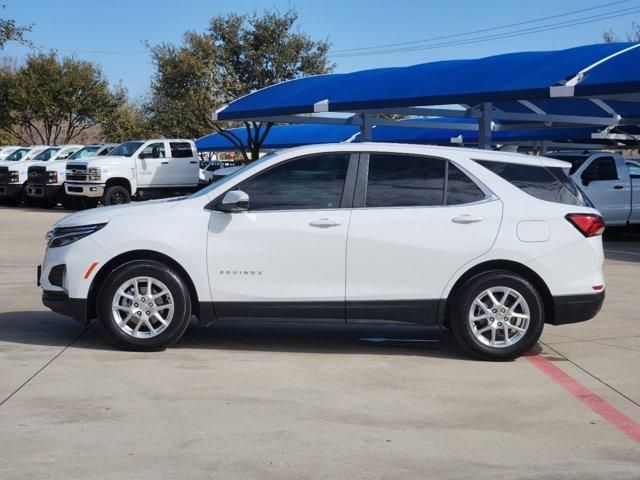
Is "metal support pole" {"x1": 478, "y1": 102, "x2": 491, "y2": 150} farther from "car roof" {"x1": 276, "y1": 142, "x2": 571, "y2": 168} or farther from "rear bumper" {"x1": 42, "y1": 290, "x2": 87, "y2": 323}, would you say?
"rear bumper" {"x1": 42, "y1": 290, "x2": 87, "y2": 323}

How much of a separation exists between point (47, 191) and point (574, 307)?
24275 mm

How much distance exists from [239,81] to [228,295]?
36.8 metres

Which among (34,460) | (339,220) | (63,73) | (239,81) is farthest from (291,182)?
(63,73)

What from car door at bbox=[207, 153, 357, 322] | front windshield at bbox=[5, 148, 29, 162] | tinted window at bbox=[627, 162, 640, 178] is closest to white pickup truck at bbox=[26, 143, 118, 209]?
front windshield at bbox=[5, 148, 29, 162]

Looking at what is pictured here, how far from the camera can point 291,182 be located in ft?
25.6

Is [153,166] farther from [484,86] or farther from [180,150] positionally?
[484,86]

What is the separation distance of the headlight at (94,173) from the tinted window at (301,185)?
20.5 metres

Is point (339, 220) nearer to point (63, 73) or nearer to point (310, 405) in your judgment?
point (310, 405)

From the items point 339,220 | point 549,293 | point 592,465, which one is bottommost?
point 592,465

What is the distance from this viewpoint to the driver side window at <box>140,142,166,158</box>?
28.4 m

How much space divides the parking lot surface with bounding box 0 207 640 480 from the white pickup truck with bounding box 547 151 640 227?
11157 mm

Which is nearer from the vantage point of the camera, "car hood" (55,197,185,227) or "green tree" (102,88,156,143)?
"car hood" (55,197,185,227)

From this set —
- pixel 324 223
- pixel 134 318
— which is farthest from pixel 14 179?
pixel 324 223

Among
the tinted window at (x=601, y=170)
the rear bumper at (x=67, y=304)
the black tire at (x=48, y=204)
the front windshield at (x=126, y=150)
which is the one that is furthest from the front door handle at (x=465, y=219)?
the black tire at (x=48, y=204)
